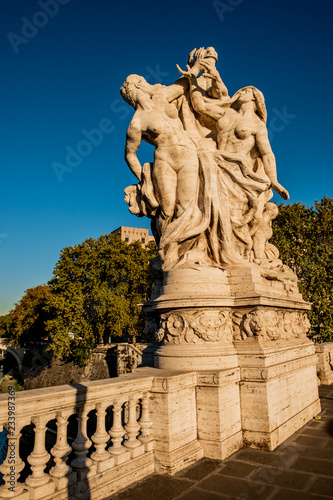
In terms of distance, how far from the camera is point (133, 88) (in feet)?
21.3

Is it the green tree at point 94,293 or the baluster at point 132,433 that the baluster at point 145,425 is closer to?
the baluster at point 132,433

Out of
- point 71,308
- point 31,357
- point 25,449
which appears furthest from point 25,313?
point 25,449

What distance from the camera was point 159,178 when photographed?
6.20m

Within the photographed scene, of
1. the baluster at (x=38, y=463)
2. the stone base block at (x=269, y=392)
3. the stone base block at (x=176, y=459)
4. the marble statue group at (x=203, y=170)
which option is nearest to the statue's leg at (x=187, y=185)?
the marble statue group at (x=203, y=170)

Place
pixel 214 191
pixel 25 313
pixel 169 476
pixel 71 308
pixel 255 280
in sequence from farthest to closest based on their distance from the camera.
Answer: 1. pixel 25 313
2. pixel 71 308
3. pixel 214 191
4. pixel 255 280
5. pixel 169 476

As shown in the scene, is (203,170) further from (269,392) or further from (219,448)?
(219,448)

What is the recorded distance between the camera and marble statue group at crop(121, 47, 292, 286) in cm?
607

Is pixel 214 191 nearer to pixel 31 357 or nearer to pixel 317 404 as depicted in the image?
pixel 317 404

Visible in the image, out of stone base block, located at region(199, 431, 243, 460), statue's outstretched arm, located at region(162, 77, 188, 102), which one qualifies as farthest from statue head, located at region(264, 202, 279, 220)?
stone base block, located at region(199, 431, 243, 460)

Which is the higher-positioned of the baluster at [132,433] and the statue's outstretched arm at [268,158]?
the statue's outstretched arm at [268,158]

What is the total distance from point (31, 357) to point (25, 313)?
5.43m

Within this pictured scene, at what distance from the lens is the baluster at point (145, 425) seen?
4.09 m

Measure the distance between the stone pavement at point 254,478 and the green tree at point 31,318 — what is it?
25599mm

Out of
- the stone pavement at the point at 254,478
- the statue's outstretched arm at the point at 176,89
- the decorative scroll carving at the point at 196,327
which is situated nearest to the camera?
the stone pavement at the point at 254,478
